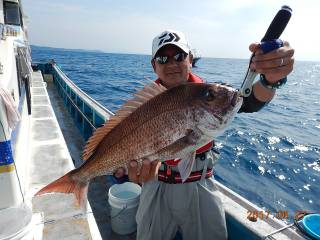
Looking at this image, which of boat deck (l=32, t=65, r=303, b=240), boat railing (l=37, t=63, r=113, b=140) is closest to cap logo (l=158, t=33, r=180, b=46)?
boat deck (l=32, t=65, r=303, b=240)

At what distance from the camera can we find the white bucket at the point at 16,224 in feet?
8.23

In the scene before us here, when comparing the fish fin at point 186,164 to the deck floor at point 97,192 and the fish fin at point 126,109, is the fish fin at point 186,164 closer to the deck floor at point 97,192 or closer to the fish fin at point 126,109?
the fish fin at point 126,109

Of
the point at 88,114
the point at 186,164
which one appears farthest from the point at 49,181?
the point at 88,114

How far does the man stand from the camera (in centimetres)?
288

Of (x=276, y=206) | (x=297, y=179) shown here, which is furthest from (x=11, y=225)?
(x=297, y=179)

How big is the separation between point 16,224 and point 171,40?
2350 mm

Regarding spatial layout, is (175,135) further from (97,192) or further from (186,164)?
(97,192)

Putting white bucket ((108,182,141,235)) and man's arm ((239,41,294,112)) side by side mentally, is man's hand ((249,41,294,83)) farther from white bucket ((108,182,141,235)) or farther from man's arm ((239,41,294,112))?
white bucket ((108,182,141,235))

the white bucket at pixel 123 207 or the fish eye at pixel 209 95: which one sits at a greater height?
the fish eye at pixel 209 95

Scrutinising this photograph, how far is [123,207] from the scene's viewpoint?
165 inches

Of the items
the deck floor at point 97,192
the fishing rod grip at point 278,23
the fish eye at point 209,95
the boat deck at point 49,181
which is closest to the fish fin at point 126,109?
the fish eye at point 209,95

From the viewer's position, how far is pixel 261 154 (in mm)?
10156

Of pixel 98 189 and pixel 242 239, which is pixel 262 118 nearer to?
pixel 98 189

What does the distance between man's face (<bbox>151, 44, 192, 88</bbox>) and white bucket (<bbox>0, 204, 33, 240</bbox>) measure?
196cm
